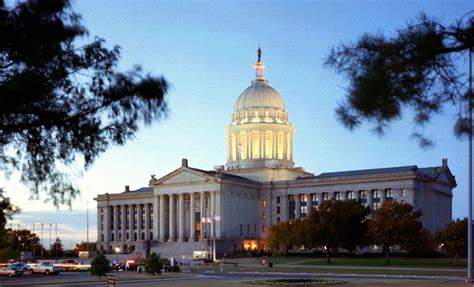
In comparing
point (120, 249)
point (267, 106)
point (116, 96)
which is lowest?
point (120, 249)

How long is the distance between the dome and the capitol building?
23 centimetres

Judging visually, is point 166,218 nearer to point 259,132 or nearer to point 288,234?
point 259,132

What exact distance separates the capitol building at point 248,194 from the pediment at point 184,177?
0.21 metres

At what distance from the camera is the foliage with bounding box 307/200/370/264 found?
104 metres

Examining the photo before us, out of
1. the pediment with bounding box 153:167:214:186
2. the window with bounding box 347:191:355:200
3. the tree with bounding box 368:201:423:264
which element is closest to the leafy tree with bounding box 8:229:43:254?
the pediment with bounding box 153:167:214:186

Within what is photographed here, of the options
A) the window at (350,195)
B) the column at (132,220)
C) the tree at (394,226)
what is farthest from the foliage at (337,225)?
the column at (132,220)

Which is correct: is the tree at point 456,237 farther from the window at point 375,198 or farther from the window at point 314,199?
the window at point 314,199

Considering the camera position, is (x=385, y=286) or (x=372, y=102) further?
(x=385, y=286)

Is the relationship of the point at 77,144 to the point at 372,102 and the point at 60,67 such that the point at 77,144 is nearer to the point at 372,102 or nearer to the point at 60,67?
the point at 60,67

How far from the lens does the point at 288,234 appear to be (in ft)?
372

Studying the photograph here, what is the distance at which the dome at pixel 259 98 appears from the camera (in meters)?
168

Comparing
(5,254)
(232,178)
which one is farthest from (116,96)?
(232,178)

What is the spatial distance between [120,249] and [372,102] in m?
154

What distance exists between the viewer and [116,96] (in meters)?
17.6
